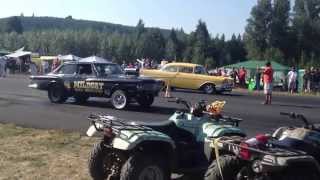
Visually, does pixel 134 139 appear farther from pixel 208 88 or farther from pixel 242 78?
pixel 242 78

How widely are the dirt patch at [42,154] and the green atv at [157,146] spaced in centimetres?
90

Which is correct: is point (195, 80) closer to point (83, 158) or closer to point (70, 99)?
point (70, 99)

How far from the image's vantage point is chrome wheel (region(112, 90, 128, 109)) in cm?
1836

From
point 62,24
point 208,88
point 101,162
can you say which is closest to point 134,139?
point 101,162

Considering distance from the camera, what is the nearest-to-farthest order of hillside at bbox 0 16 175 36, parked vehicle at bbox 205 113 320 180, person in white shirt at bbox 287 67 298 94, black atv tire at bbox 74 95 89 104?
parked vehicle at bbox 205 113 320 180 → black atv tire at bbox 74 95 89 104 → person in white shirt at bbox 287 67 298 94 → hillside at bbox 0 16 175 36

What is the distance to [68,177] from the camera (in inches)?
326

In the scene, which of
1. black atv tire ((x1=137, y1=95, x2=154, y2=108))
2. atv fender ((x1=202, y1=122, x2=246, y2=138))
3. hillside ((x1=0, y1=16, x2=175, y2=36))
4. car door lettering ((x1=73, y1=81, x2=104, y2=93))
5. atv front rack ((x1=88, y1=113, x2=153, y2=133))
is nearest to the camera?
atv front rack ((x1=88, y1=113, x2=153, y2=133))

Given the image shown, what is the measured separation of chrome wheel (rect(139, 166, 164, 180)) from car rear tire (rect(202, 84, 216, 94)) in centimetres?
2342

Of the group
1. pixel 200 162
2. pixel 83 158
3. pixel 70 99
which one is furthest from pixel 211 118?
pixel 70 99

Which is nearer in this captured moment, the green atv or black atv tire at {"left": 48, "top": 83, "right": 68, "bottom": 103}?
the green atv

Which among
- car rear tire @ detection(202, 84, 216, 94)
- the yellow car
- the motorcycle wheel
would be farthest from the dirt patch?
car rear tire @ detection(202, 84, 216, 94)

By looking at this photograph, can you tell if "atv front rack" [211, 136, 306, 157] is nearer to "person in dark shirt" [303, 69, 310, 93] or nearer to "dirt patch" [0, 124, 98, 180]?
"dirt patch" [0, 124, 98, 180]

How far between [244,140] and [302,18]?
93.2 metres

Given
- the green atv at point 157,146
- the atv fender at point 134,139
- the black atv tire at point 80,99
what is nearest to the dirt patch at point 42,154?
the green atv at point 157,146
